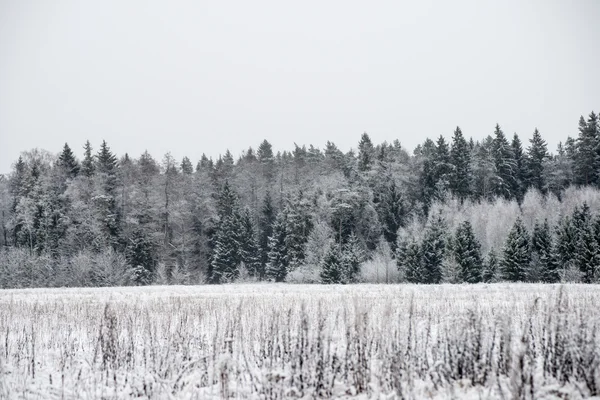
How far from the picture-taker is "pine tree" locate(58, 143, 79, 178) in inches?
2857

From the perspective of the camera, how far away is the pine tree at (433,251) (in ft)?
163

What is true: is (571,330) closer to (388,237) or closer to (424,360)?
(424,360)

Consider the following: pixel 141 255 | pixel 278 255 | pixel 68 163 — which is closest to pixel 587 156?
pixel 278 255

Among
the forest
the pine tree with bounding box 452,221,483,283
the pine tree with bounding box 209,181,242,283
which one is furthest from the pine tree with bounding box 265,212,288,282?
the pine tree with bounding box 452,221,483,283

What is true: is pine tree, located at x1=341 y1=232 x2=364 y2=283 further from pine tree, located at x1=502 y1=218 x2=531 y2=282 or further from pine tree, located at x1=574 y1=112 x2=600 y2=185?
pine tree, located at x1=574 y1=112 x2=600 y2=185

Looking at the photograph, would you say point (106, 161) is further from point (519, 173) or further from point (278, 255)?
point (519, 173)

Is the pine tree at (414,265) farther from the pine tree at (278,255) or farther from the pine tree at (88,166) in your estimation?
the pine tree at (88,166)

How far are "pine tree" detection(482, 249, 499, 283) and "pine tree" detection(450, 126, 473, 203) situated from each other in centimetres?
3025

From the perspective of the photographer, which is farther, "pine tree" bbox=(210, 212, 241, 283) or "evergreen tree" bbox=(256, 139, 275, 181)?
"evergreen tree" bbox=(256, 139, 275, 181)

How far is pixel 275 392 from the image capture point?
21.6 feet

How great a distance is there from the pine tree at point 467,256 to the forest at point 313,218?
0.61 feet

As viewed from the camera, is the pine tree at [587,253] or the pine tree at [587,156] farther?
the pine tree at [587,156]

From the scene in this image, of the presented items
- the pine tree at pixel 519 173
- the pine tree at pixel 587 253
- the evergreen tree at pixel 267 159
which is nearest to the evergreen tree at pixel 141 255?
the evergreen tree at pixel 267 159

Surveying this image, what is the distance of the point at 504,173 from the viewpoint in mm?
78312
